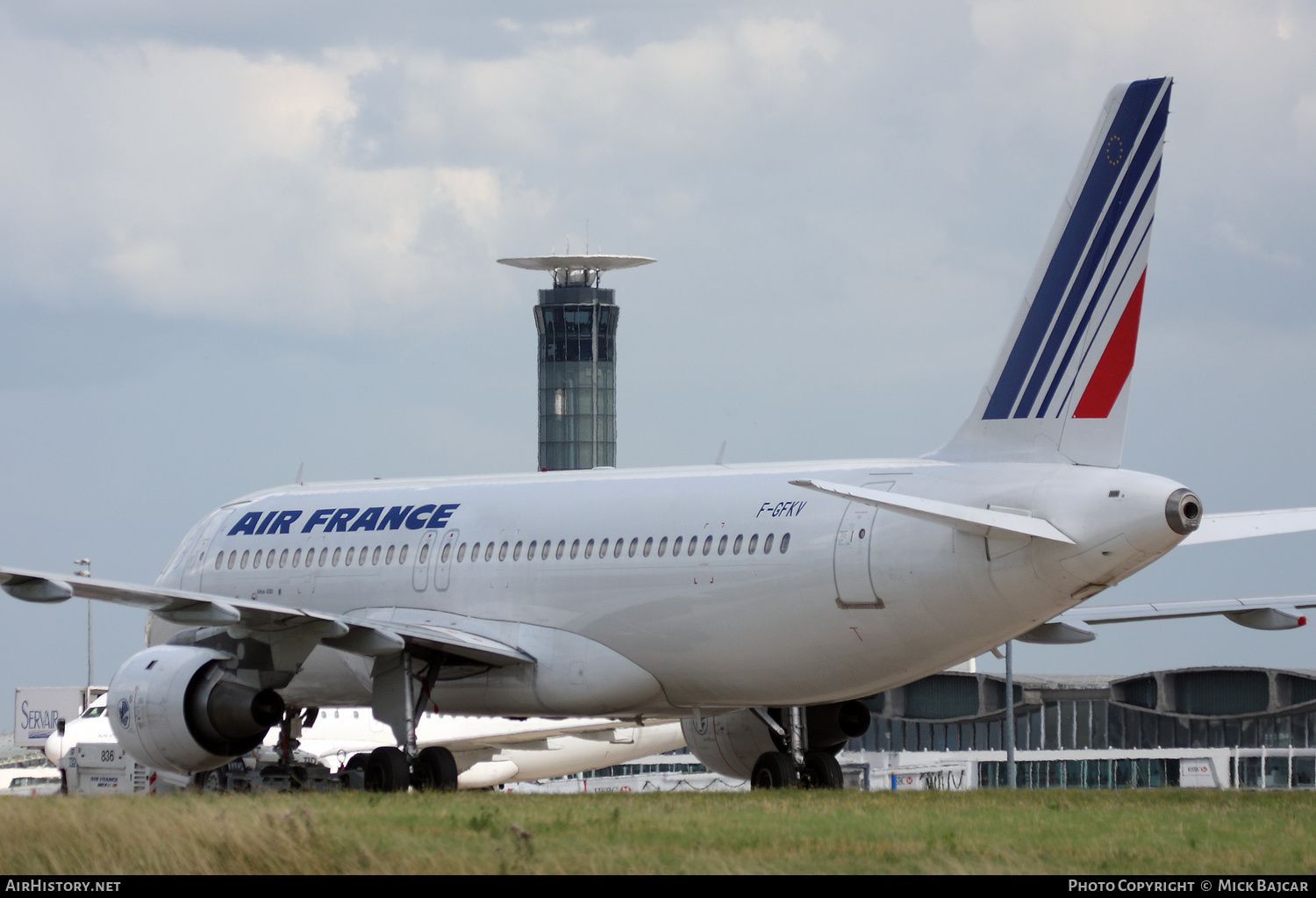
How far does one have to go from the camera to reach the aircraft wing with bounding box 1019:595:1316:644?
2506 cm

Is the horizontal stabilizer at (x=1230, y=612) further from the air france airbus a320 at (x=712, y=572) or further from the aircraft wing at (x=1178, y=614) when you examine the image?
the air france airbus a320 at (x=712, y=572)

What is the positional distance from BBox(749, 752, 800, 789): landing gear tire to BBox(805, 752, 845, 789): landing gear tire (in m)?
0.18

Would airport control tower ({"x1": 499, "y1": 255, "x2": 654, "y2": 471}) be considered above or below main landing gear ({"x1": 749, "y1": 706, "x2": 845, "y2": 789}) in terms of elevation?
above

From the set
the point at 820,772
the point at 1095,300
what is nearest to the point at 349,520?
the point at 820,772

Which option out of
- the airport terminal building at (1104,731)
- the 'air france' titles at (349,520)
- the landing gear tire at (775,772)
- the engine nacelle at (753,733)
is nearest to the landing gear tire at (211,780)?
the 'air france' titles at (349,520)

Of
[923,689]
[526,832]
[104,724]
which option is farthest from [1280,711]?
[526,832]

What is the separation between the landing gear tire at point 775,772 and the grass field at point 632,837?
5830 millimetres

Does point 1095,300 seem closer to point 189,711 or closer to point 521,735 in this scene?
point 189,711

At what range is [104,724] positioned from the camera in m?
45.6

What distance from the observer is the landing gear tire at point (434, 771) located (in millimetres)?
24906

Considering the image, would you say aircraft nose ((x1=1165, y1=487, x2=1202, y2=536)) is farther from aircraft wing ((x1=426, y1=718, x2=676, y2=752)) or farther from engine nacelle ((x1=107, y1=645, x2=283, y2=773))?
aircraft wing ((x1=426, y1=718, x2=676, y2=752))

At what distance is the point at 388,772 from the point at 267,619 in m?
2.44

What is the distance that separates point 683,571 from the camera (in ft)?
78.0

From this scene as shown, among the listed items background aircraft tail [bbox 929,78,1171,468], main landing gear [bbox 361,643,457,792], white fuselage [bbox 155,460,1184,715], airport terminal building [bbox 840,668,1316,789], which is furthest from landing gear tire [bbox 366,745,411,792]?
airport terminal building [bbox 840,668,1316,789]
